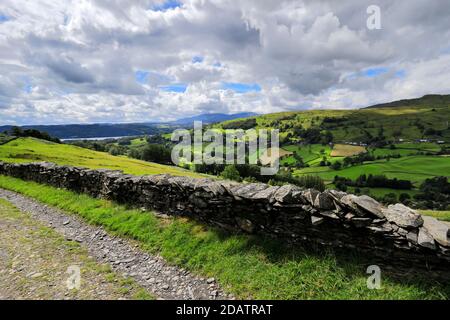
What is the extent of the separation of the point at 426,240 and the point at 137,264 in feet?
24.0

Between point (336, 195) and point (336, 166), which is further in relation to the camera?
point (336, 166)

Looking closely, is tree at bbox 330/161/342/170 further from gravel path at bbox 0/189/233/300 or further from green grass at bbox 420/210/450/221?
gravel path at bbox 0/189/233/300

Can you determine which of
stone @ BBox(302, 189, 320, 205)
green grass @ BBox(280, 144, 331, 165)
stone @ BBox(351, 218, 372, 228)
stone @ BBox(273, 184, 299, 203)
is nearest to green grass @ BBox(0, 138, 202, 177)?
stone @ BBox(273, 184, 299, 203)

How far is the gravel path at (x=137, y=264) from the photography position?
6422mm

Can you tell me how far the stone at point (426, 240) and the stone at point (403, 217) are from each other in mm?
190

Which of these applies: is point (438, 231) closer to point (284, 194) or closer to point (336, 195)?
point (336, 195)

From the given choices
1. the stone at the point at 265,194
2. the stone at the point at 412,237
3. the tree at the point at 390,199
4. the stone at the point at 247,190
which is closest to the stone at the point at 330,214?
the stone at the point at 412,237

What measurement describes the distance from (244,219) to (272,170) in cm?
8788

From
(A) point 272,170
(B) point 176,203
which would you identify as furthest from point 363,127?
(B) point 176,203

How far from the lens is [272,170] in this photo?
94.4m

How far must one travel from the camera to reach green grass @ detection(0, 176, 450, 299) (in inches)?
221

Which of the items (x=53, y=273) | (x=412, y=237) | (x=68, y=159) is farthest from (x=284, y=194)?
(x=68, y=159)

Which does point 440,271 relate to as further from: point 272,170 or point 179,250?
point 272,170

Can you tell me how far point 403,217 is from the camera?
578cm
